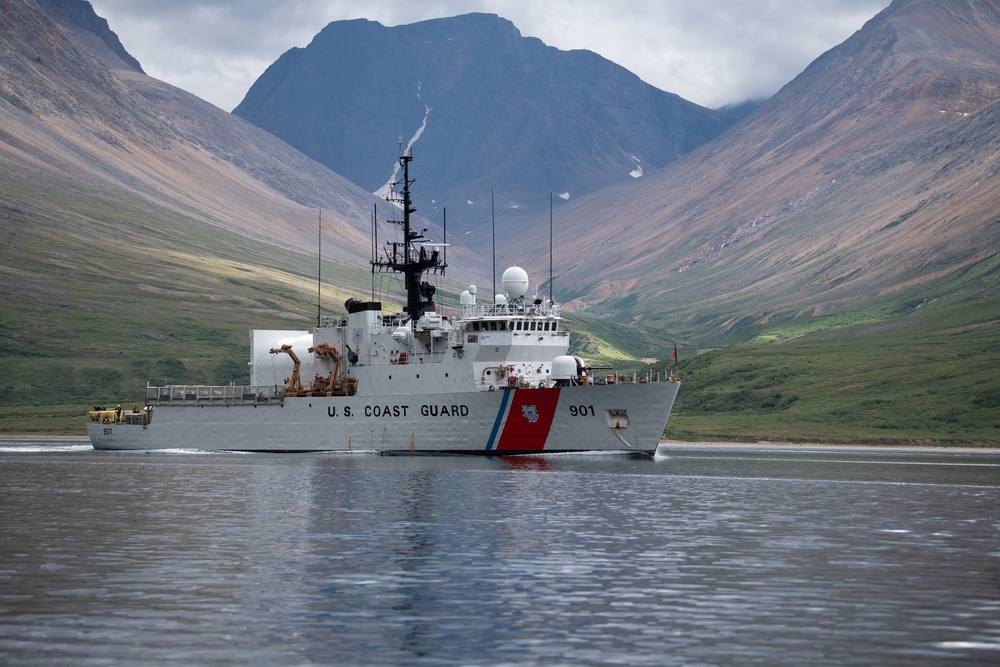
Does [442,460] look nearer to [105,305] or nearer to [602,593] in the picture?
[602,593]

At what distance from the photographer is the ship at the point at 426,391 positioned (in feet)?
229

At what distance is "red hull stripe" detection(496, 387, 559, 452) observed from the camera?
69188 mm

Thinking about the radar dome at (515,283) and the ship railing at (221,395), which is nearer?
the radar dome at (515,283)

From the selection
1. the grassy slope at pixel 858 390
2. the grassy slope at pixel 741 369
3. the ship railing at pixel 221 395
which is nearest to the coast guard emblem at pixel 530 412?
the ship railing at pixel 221 395

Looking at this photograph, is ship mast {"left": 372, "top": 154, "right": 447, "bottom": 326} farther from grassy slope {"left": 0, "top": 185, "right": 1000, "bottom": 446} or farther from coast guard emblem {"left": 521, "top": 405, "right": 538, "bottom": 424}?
grassy slope {"left": 0, "top": 185, "right": 1000, "bottom": 446}

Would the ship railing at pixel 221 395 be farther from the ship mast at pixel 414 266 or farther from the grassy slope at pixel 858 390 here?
the grassy slope at pixel 858 390

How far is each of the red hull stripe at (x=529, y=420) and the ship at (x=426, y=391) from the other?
0.06 meters

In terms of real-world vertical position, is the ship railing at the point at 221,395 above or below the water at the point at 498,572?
above

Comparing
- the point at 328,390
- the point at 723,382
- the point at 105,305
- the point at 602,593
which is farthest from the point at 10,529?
the point at 105,305

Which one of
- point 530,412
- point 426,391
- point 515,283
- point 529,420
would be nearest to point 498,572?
point 530,412

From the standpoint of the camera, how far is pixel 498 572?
3078 centimetres

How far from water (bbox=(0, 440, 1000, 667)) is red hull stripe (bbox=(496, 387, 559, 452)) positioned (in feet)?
39.2

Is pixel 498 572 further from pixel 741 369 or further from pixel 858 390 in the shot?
pixel 741 369

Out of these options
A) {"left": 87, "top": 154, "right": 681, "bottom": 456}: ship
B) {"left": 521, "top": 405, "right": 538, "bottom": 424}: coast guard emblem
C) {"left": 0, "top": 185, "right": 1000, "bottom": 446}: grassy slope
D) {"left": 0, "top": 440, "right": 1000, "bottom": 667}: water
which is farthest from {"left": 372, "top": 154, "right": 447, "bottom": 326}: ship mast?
{"left": 0, "top": 185, "right": 1000, "bottom": 446}: grassy slope
